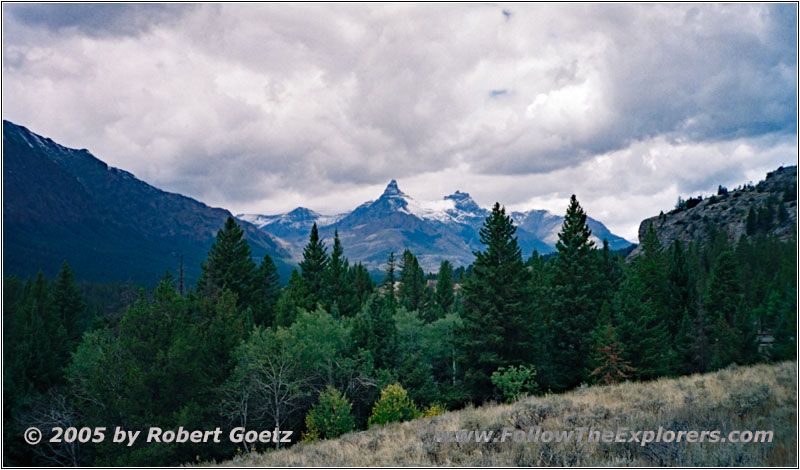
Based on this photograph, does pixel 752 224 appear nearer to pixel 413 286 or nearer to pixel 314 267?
pixel 413 286

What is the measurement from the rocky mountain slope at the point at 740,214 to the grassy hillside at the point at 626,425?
124049mm

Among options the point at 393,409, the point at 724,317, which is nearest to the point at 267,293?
the point at 393,409

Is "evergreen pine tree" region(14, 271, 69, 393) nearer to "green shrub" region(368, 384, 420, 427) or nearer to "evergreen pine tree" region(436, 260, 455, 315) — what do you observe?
"green shrub" region(368, 384, 420, 427)

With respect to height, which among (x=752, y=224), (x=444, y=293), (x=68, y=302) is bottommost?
(x=444, y=293)

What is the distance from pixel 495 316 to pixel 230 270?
3116cm

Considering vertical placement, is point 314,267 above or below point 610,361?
above

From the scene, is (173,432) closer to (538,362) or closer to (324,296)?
(538,362)

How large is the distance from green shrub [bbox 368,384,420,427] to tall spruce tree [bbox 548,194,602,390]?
48.7 ft

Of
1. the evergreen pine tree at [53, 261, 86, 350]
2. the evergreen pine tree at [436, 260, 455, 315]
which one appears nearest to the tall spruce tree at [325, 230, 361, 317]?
the evergreen pine tree at [436, 260, 455, 315]

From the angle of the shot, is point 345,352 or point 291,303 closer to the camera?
point 345,352

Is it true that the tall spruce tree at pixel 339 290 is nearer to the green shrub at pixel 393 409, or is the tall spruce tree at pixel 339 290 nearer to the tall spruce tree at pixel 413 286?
the tall spruce tree at pixel 413 286

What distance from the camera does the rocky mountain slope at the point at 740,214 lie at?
4845 inches

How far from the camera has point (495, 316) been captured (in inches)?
1448

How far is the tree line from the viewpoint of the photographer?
2900 cm
